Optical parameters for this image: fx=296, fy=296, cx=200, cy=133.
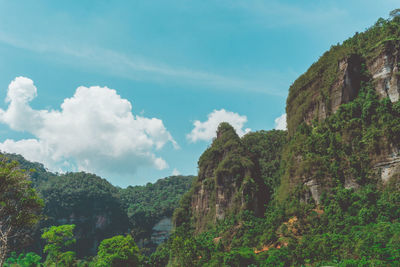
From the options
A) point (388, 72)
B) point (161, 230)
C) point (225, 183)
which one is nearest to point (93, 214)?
point (161, 230)

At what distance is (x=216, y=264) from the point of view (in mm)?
33625

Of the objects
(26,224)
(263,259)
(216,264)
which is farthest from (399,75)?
(26,224)

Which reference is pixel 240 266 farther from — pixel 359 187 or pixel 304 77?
pixel 304 77

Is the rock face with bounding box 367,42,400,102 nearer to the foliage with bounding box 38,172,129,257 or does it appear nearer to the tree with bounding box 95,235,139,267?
the tree with bounding box 95,235,139,267

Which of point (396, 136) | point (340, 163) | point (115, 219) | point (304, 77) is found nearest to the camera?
point (396, 136)

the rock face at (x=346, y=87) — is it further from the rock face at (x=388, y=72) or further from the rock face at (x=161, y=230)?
the rock face at (x=161, y=230)

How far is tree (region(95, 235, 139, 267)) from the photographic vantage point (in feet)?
111

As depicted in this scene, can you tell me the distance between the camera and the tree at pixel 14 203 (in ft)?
55.0

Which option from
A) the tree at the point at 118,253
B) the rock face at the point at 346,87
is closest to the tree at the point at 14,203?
the tree at the point at 118,253

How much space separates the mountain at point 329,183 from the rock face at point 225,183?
27 centimetres

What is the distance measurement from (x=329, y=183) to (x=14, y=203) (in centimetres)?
3838

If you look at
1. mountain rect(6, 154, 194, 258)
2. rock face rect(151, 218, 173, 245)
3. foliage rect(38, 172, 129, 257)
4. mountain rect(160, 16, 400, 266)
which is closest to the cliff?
mountain rect(160, 16, 400, 266)

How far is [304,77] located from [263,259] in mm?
37704

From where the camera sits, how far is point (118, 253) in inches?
1369
